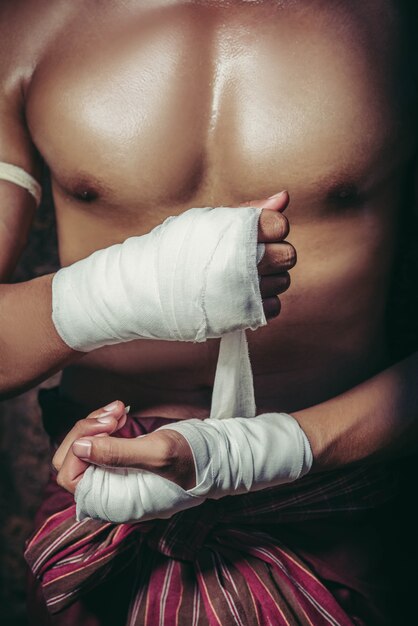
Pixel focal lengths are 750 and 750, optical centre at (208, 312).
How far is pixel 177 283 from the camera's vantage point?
30.2 inches

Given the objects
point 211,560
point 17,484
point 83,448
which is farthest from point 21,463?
point 83,448

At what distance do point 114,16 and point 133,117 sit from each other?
0.53ft

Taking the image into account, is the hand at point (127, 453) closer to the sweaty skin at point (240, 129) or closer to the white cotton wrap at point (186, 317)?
the white cotton wrap at point (186, 317)

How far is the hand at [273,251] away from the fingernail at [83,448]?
0.78 feet

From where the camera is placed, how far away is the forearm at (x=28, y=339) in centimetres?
88

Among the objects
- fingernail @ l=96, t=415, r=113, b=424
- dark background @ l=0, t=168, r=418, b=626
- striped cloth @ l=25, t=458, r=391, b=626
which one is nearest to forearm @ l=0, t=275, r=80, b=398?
fingernail @ l=96, t=415, r=113, b=424

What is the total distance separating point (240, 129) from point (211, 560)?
0.54 metres

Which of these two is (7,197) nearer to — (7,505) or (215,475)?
(215,475)

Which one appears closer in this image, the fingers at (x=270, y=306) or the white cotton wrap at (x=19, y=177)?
the fingers at (x=270, y=306)

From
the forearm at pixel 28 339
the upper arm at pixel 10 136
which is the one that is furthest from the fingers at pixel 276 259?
the upper arm at pixel 10 136

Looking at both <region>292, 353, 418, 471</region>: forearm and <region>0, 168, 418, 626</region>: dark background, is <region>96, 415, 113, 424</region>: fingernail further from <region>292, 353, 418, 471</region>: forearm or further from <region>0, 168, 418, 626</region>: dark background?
<region>0, 168, 418, 626</region>: dark background

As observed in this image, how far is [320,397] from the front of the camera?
105 cm

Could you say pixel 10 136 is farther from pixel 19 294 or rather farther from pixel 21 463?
pixel 21 463

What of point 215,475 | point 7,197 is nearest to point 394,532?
point 215,475
